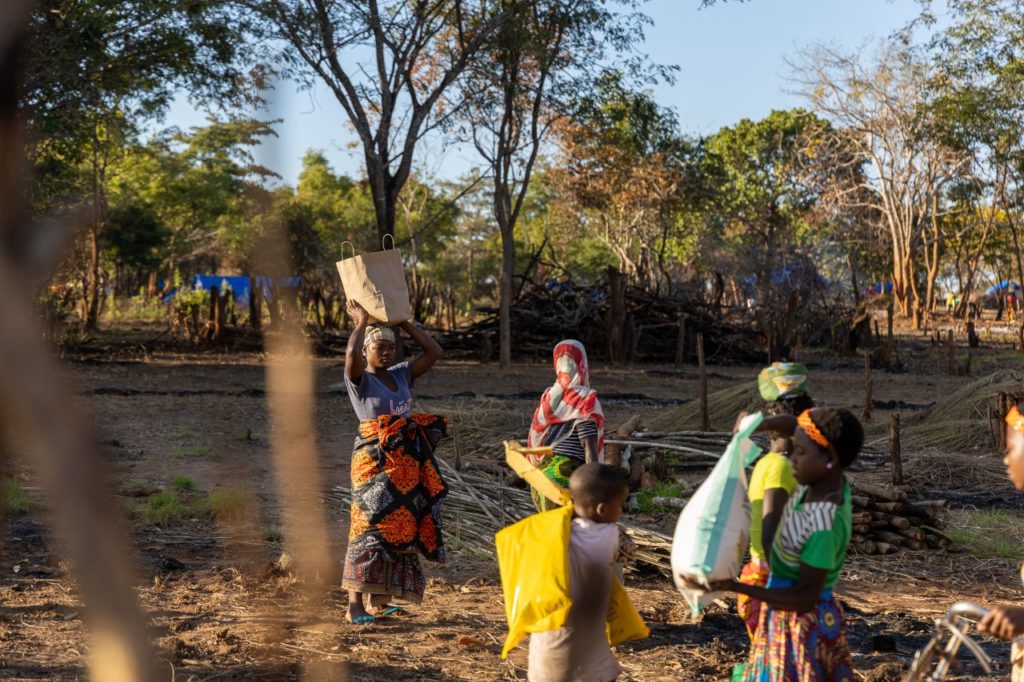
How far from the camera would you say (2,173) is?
924mm

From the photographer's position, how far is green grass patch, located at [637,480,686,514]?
25.7 feet

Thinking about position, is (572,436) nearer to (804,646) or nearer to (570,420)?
(570,420)

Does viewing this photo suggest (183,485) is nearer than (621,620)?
No

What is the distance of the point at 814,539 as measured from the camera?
2.75m

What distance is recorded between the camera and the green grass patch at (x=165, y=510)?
7.15m

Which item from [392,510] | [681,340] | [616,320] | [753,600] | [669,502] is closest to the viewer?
[753,600]

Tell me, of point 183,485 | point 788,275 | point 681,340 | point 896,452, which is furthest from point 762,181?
point 183,485

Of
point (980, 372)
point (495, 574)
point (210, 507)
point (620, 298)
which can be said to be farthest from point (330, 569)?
point (980, 372)

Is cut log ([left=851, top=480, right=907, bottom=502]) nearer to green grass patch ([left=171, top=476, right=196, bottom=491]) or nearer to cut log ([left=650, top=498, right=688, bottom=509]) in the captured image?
cut log ([left=650, top=498, right=688, bottom=509])

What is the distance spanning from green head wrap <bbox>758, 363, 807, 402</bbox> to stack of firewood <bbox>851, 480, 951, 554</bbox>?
3649 mm

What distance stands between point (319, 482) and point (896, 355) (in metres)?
15.5

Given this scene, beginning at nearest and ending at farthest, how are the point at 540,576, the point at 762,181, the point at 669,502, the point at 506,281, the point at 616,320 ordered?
the point at 540,576 < the point at 669,502 < the point at 506,281 < the point at 616,320 < the point at 762,181

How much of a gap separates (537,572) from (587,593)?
0.18 m

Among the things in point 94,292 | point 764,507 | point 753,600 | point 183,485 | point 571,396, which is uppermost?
point 94,292
